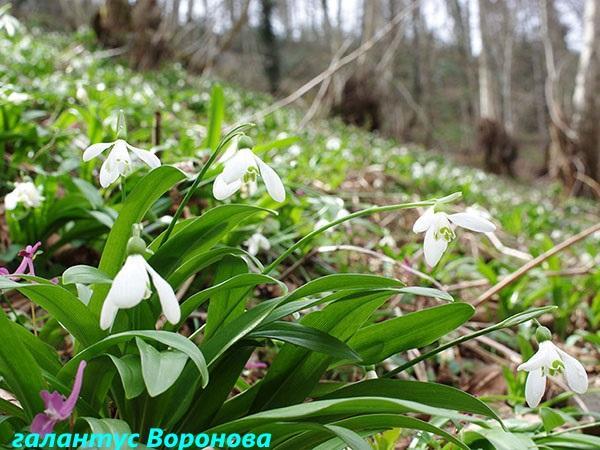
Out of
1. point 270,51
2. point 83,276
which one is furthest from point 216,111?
point 270,51

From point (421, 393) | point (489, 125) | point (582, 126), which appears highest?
point (421, 393)

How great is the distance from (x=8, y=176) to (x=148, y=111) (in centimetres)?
244

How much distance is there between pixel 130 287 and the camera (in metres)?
0.83

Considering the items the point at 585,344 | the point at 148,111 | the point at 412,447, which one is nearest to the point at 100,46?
the point at 148,111

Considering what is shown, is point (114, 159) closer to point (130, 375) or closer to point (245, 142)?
point (245, 142)

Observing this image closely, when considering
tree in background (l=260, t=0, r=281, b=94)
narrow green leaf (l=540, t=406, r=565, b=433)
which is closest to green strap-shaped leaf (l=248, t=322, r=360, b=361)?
narrow green leaf (l=540, t=406, r=565, b=433)

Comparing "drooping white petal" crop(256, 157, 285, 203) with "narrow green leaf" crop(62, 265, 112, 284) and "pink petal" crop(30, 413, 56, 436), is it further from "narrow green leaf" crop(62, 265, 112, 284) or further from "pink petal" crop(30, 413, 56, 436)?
"pink petal" crop(30, 413, 56, 436)

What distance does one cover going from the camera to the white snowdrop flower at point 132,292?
0.83m

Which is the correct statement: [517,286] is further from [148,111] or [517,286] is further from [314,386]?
[148,111]

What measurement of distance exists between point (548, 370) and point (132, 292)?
72 centimetres

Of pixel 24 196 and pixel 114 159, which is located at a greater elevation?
pixel 114 159

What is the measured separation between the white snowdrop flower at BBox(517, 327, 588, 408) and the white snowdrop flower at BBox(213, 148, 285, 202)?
511 millimetres

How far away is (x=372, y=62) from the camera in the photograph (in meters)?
13.0

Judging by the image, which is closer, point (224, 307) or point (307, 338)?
point (307, 338)
